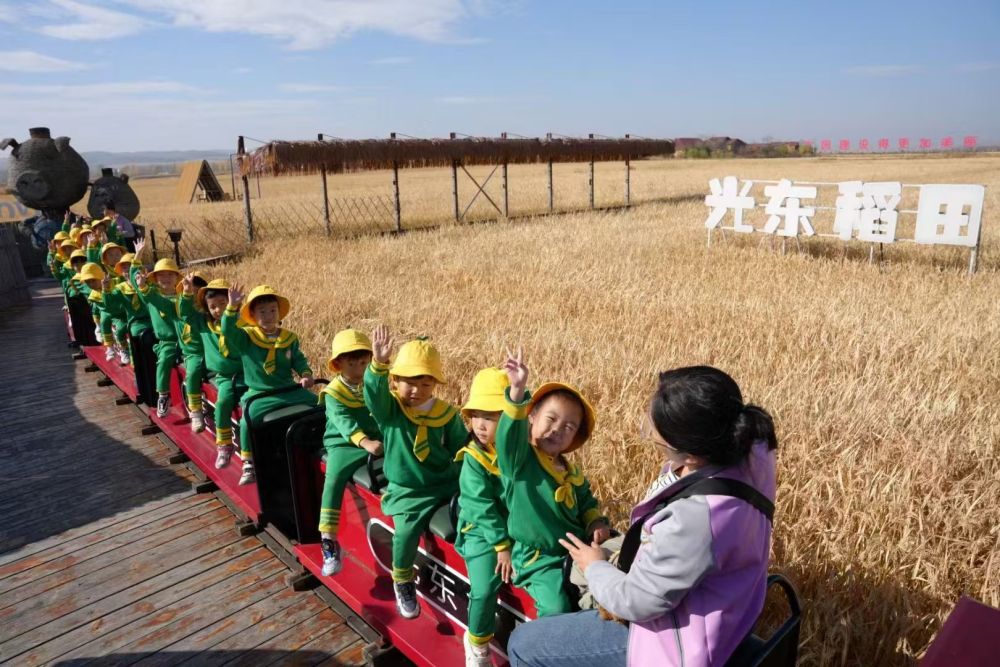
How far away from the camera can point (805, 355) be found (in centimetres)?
621

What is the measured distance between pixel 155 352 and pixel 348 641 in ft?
12.5

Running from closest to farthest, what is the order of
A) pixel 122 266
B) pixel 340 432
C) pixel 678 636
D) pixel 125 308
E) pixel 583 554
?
pixel 678 636 < pixel 583 554 < pixel 340 432 < pixel 125 308 < pixel 122 266

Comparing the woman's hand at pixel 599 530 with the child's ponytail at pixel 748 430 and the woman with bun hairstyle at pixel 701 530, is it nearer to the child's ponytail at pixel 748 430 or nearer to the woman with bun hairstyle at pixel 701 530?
the woman with bun hairstyle at pixel 701 530

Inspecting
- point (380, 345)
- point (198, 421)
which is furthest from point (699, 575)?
point (198, 421)

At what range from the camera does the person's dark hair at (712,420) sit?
168 centimetres

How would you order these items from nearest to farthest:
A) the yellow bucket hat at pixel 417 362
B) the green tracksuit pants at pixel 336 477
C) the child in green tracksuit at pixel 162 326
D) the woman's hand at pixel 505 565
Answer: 1. the woman's hand at pixel 505 565
2. the yellow bucket hat at pixel 417 362
3. the green tracksuit pants at pixel 336 477
4. the child in green tracksuit at pixel 162 326

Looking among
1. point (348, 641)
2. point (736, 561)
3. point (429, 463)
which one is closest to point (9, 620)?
point (348, 641)

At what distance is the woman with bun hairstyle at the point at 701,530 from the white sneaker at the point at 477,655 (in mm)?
1010

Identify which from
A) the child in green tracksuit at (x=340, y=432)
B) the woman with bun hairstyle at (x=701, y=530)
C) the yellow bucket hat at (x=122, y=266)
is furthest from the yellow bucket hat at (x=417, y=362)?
the yellow bucket hat at (x=122, y=266)

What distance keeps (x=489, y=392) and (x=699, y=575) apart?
46.1 inches

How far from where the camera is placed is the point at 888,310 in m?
7.69

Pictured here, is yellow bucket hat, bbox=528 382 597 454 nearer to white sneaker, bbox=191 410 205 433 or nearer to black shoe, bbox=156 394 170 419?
white sneaker, bbox=191 410 205 433

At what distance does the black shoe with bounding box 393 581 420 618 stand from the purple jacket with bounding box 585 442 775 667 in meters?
1.61

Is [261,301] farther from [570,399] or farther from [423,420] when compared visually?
[570,399]
